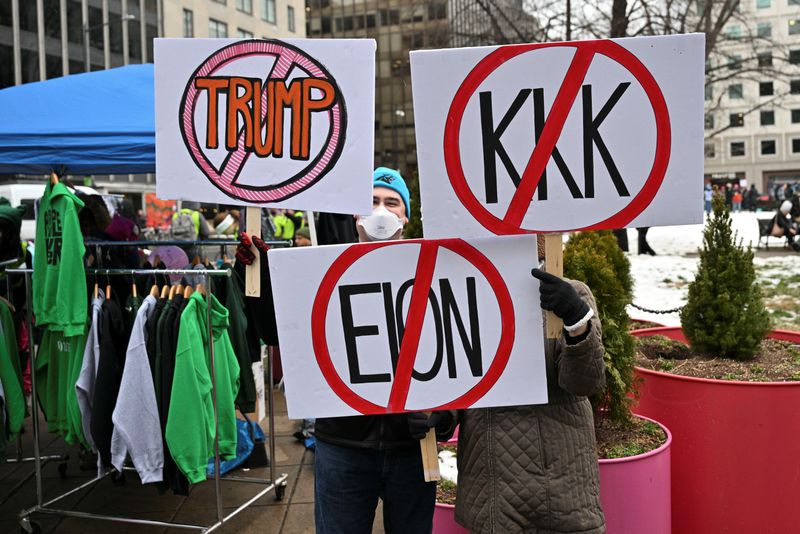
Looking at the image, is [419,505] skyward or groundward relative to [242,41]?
groundward

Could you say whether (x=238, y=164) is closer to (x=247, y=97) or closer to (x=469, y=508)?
(x=247, y=97)

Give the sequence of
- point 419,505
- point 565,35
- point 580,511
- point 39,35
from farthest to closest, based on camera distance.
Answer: point 39,35, point 565,35, point 419,505, point 580,511

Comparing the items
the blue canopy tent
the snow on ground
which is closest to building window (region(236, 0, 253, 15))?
the snow on ground

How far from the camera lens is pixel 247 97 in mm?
2646

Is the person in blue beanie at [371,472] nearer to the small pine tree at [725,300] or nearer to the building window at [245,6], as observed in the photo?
the small pine tree at [725,300]

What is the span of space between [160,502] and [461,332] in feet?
10.8

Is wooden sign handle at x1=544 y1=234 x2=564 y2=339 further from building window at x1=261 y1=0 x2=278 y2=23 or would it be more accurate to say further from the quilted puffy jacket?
building window at x1=261 y1=0 x2=278 y2=23

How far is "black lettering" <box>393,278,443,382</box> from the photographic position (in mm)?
2236

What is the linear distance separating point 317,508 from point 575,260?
1831 millimetres

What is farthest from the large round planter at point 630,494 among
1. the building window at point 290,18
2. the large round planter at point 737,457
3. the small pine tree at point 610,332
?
the building window at point 290,18

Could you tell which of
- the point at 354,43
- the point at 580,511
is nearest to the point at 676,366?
the point at 580,511

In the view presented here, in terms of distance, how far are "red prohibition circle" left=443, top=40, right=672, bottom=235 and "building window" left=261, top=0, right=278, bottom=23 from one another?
53.4 m

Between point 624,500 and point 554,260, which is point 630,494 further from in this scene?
point 554,260

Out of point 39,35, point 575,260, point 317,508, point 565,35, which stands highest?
point 39,35
